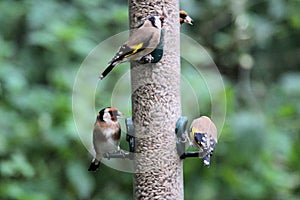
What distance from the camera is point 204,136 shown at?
3.03 metres

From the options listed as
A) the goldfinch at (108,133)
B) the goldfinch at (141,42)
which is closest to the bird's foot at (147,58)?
the goldfinch at (141,42)

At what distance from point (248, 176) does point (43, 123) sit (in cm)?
136

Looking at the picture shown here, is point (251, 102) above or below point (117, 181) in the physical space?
above

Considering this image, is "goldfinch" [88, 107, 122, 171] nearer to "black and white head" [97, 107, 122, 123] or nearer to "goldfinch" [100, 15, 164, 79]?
"black and white head" [97, 107, 122, 123]

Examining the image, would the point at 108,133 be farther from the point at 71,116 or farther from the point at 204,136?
the point at 71,116

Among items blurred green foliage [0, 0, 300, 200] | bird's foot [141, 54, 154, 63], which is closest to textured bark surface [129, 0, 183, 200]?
bird's foot [141, 54, 154, 63]

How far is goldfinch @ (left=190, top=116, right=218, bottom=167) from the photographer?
9.88 feet

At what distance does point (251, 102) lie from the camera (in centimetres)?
506

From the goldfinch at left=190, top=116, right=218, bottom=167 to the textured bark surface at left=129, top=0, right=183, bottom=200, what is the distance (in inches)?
7.6

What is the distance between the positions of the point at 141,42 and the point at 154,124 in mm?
438

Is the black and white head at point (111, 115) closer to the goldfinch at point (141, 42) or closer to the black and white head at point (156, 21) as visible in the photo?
the goldfinch at point (141, 42)

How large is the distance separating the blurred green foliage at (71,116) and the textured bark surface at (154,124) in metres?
1.19

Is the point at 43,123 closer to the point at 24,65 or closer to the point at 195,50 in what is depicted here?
the point at 24,65

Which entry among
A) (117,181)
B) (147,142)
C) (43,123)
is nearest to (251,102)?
(117,181)
